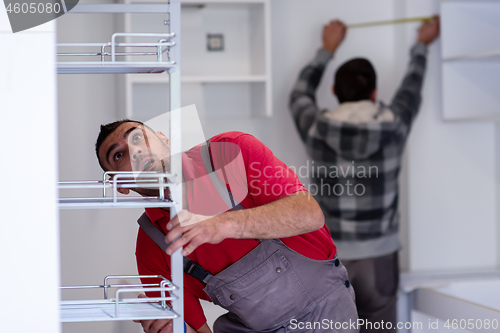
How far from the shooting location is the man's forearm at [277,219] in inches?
35.9

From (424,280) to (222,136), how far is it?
148cm

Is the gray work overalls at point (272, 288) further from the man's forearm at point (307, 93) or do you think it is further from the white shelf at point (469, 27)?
the white shelf at point (469, 27)

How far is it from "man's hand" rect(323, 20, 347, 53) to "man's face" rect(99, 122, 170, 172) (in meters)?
1.45

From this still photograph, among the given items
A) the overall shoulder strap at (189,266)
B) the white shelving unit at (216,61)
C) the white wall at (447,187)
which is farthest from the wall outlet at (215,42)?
the overall shoulder strap at (189,266)

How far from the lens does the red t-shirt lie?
1.06 metres

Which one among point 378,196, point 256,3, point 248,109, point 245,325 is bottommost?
point 245,325

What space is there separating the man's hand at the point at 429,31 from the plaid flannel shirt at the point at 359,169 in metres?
0.23

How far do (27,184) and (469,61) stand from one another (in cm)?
220

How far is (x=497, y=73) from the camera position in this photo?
2.35m

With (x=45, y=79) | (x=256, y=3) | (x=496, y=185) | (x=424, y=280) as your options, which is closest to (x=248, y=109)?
(x=256, y=3)

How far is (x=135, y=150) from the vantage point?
1.06 meters

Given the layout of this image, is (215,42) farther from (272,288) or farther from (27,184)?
(27,184)

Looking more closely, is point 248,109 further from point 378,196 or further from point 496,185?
point 496,185

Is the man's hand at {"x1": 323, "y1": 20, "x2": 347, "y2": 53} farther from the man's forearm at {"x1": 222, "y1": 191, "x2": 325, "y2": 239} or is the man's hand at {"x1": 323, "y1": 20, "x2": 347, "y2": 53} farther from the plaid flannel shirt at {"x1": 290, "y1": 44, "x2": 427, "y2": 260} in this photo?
the man's forearm at {"x1": 222, "y1": 191, "x2": 325, "y2": 239}
